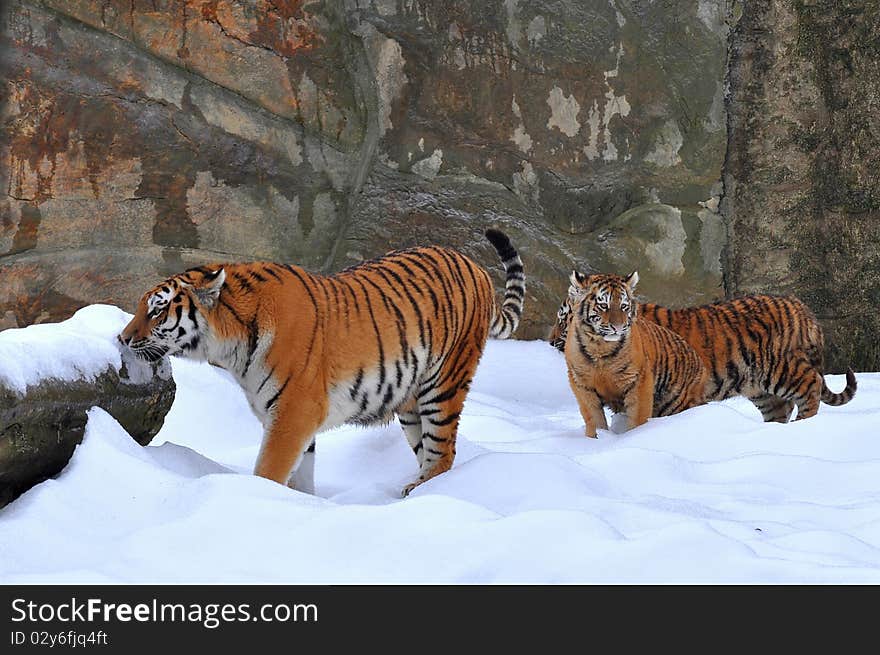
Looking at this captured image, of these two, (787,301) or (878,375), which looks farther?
(878,375)

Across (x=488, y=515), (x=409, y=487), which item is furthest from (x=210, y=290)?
(x=488, y=515)

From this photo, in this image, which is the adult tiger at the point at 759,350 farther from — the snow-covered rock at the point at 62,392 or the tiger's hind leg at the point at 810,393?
the snow-covered rock at the point at 62,392

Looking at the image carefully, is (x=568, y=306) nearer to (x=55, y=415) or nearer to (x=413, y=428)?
(x=413, y=428)

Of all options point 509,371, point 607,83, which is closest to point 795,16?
point 607,83

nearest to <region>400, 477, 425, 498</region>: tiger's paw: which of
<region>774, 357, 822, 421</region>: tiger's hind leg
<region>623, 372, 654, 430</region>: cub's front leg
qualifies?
<region>623, 372, 654, 430</region>: cub's front leg

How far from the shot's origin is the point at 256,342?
363cm

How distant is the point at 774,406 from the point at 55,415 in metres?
3.78

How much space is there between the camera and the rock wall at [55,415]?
2.94 m

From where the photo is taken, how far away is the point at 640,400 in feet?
16.2

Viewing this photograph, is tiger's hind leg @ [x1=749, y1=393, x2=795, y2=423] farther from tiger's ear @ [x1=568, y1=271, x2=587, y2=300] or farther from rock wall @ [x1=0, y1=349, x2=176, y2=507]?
rock wall @ [x1=0, y1=349, x2=176, y2=507]

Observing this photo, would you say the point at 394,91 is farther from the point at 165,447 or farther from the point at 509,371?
the point at 165,447

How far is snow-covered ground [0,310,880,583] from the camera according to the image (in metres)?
2.41
